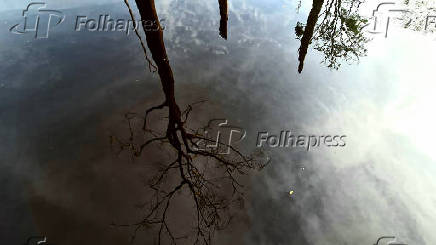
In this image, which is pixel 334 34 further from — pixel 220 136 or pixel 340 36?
pixel 220 136

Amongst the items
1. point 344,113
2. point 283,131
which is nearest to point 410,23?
point 344,113

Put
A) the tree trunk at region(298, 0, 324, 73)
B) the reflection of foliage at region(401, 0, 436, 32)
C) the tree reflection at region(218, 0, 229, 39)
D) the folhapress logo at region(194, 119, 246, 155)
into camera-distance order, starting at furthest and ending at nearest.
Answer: the reflection of foliage at region(401, 0, 436, 32) → the tree trunk at region(298, 0, 324, 73) → the tree reflection at region(218, 0, 229, 39) → the folhapress logo at region(194, 119, 246, 155)

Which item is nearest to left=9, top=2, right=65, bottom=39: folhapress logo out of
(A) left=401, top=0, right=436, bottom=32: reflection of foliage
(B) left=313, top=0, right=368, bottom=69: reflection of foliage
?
(B) left=313, top=0, right=368, bottom=69: reflection of foliage

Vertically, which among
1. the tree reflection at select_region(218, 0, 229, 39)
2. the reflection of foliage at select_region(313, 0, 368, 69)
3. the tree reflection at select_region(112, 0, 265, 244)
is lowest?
the tree reflection at select_region(112, 0, 265, 244)

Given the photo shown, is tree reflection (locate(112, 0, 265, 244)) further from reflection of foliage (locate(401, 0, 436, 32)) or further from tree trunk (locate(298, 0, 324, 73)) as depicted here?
reflection of foliage (locate(401, 0, 436, 32))

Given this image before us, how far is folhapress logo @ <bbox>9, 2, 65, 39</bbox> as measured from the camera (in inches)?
274

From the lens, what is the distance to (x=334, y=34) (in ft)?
24.7

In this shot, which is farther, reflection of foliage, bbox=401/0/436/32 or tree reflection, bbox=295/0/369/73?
reflection of foliage, bbox=401/0/436/32

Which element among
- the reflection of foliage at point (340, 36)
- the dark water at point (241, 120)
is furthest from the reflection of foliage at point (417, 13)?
the reflection of foliage at point (340, 36)

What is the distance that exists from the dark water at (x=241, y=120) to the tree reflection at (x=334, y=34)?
0.28 metres

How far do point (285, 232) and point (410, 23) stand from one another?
734 cm

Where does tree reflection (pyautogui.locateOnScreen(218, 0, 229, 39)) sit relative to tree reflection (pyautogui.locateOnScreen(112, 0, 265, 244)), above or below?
above

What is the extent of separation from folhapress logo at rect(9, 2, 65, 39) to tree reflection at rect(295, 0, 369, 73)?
6.57 meters

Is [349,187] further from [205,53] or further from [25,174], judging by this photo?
[25,174]
